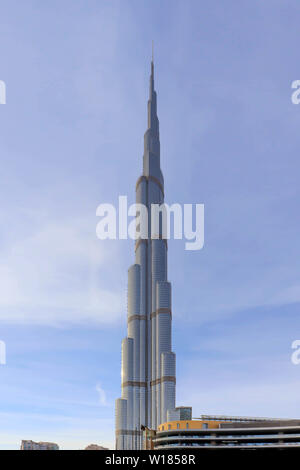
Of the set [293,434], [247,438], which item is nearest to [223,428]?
[247,438]

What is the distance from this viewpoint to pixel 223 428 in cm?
19612
